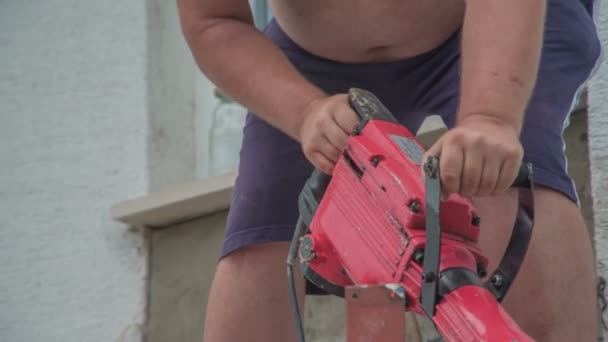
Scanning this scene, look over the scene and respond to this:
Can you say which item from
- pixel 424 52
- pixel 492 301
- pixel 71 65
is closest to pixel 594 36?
pixel 424 52

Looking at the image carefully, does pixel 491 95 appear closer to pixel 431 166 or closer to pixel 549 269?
pixel 431 166

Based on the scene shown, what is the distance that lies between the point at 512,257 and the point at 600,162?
76 cm

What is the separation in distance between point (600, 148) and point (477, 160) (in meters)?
0.86

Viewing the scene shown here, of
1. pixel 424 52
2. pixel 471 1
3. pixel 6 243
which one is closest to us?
pixel 471 1

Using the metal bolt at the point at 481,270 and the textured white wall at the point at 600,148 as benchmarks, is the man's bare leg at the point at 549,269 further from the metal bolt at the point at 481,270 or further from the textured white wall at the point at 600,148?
the textured white wall at the point at 600,148

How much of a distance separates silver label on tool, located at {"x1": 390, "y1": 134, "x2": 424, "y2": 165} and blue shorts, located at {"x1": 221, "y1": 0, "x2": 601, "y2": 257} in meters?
0.18

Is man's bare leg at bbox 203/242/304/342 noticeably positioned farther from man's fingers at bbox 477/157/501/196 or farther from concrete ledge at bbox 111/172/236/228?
concrete ledge at bbox 111/172/236/228

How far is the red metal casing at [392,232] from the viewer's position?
0.92m

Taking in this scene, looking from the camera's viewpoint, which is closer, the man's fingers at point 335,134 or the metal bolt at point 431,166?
the metal bolt at point 431,166

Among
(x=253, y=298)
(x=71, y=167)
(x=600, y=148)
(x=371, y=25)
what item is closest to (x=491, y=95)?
(x=371, y=25)

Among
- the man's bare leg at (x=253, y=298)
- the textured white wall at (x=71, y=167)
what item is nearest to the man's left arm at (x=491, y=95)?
the man's bare leg at (x=253, y=298)

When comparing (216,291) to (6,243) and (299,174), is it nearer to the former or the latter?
(299,174)

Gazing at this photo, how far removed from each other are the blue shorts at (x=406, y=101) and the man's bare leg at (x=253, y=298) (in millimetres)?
23

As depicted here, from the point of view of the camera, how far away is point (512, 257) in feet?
3.36
